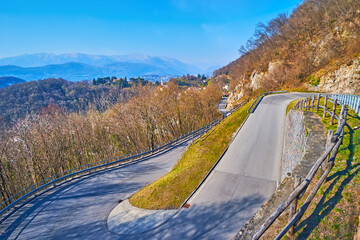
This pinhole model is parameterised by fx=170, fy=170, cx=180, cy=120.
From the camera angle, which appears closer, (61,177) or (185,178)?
(185,178)

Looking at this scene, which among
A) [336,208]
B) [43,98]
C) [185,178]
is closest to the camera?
[336,208]

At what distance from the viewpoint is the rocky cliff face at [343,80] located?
82.6 ft

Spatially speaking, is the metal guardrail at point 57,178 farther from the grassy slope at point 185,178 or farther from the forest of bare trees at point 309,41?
the forest of bare trees at point 309,41

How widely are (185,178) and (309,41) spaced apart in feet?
157

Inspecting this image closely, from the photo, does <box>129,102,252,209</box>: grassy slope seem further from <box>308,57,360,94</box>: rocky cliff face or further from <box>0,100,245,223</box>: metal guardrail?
<box>308,57,360,94</box>: rocky cliff face

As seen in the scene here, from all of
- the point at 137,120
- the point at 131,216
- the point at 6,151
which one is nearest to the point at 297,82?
the point at 137,120

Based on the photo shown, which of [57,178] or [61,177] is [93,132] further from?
[61,177]

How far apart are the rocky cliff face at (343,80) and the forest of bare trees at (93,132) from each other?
22525 mm

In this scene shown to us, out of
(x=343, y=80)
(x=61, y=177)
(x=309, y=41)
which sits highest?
(x=309, y=41)

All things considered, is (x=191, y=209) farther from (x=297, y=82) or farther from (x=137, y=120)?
(x=297, y=82)

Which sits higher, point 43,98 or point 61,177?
point 43,98

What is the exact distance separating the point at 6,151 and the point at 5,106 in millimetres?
57099

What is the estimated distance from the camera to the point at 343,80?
2719cm

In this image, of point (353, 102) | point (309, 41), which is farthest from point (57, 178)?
point (309, 41)
